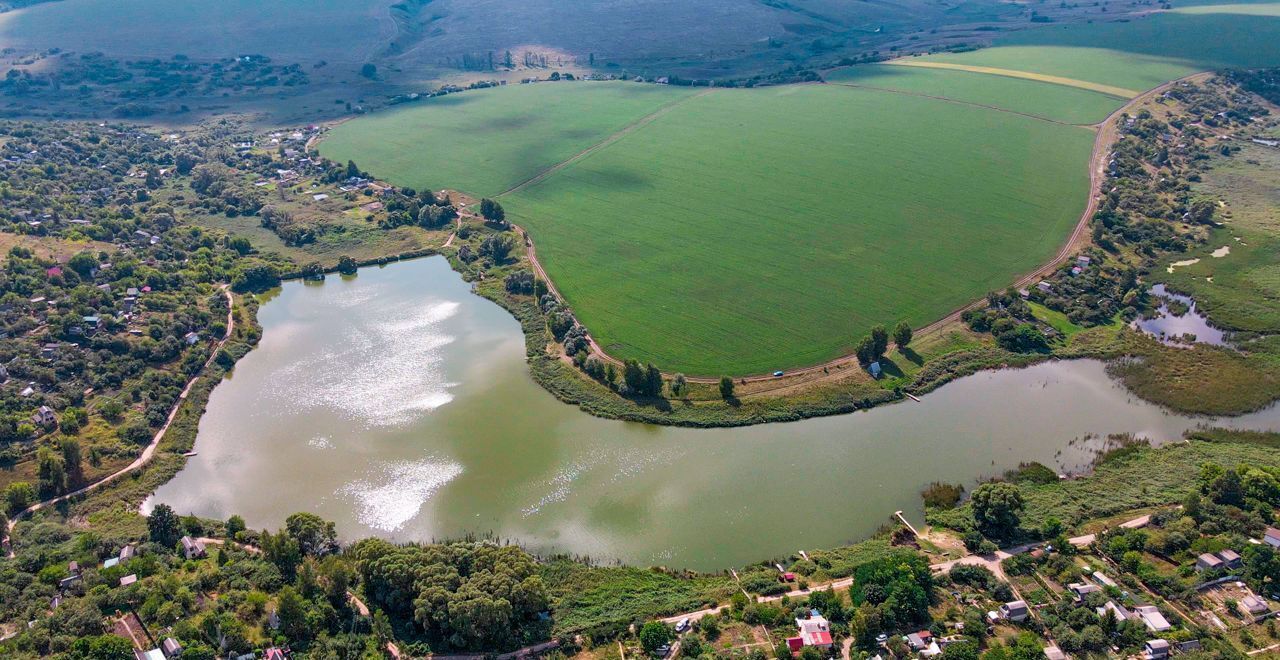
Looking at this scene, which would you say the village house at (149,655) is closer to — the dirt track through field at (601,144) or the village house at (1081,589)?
the village house at (1081,589)

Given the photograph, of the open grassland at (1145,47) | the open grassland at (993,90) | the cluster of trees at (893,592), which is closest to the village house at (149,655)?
the cluster of trees at (893,592)

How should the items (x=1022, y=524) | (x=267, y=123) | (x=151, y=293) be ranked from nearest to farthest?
(x=1022, y=524)
(x=151, y=293)
(x=267, y=123)

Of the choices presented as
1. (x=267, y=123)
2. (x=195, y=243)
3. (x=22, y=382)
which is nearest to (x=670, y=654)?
(x=22, y=382)

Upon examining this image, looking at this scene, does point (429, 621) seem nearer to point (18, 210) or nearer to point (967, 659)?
point (967, 659)

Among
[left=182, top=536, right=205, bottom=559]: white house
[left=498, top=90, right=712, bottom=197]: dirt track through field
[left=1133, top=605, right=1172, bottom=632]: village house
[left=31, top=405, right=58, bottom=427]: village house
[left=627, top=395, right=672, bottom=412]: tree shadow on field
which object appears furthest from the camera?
[left=498, top=90, right=712, bottom=197]: dirt track through field

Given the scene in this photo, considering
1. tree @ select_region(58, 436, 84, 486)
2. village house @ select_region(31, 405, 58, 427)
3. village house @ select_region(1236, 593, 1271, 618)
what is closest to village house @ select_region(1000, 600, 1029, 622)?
village house @ select_region(1236, 593, 1271, 618)

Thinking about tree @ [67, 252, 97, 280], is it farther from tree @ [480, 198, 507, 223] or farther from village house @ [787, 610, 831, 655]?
village house @ [787, 610, 831, 655]
